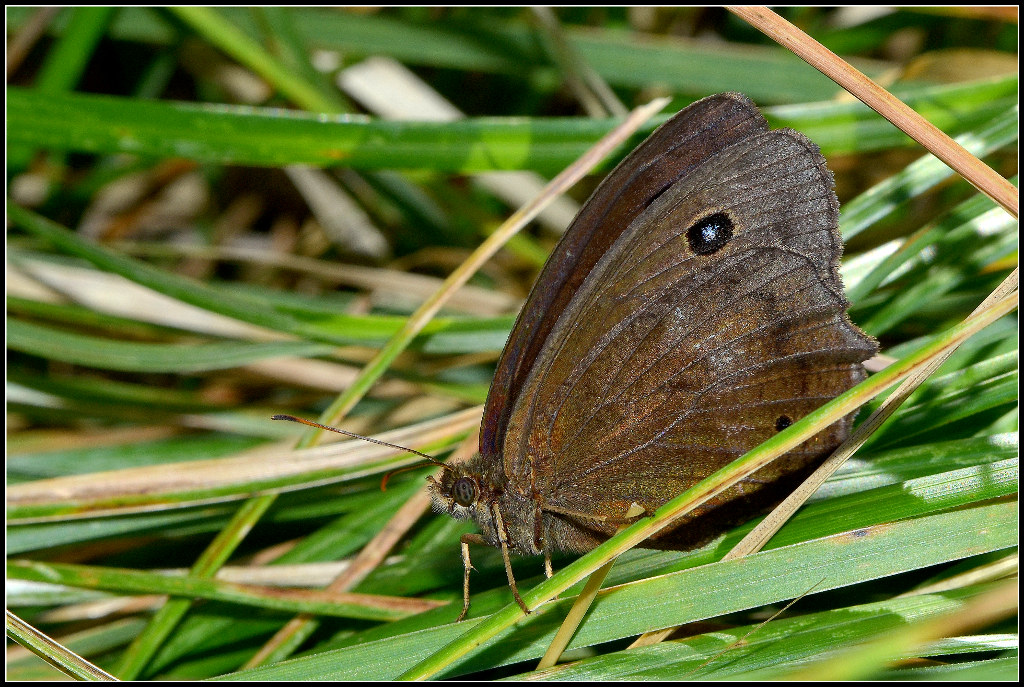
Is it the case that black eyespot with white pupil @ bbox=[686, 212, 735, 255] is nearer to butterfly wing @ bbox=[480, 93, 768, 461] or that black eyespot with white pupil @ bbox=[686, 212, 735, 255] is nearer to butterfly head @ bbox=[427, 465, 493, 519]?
butterfly wing @ bbox=[480, 93, 768, 461]

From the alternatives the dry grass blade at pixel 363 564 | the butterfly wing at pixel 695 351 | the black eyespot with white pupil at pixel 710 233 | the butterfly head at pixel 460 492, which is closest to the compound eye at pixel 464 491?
the butterfly head at pixel 460 492

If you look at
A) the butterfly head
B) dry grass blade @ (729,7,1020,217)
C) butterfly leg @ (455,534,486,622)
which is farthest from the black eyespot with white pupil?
butterfly leg @ (455,534,486,622)

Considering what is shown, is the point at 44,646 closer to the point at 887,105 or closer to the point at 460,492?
the point at 460,492

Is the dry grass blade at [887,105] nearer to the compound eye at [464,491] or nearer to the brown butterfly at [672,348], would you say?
the brown butterfly at [672,348]

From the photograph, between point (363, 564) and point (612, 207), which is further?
point (363, 564)

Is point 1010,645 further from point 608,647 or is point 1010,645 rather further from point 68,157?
point 68,157

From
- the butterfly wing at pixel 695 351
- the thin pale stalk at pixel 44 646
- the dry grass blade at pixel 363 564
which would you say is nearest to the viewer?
the thin pale stalk at pixel 44 646

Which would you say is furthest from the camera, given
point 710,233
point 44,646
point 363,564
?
point 363,564

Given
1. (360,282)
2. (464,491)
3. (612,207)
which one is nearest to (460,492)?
(464,491)
